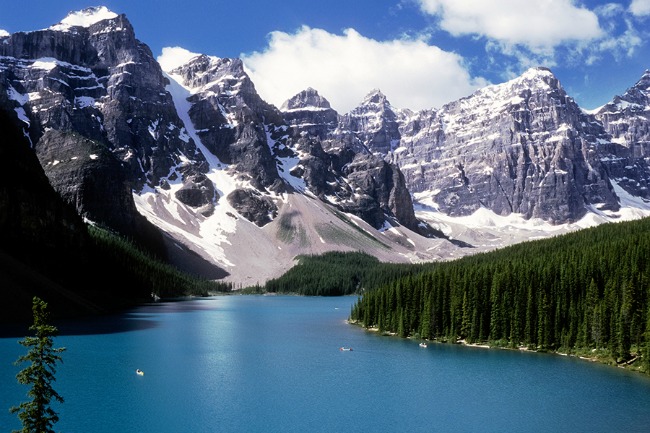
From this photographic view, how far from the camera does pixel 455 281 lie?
10606cm

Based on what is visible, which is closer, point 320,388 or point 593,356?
point 320,388

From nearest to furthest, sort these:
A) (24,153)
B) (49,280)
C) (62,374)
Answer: (62,374), (49,280), (24,153)

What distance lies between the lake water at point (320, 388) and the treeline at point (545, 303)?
5187 millimetres

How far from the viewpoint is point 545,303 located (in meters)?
90.4

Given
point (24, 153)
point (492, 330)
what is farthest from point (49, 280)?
point (492, 330)

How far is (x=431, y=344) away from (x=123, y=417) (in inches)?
2233

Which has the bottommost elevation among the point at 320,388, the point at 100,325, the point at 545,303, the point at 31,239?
the point at 320,388

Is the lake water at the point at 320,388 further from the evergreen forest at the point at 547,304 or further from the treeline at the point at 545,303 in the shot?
the treeline at the point at 545,303

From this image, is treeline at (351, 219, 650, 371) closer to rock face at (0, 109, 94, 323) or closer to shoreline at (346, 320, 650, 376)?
shoreline at (346, 320, 650, 376)

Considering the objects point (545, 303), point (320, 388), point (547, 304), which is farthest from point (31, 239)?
point (547, 304)

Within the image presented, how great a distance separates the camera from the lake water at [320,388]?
171ft

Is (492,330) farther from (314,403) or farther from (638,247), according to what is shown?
(314,403)

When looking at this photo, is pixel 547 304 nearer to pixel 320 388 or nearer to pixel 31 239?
pixel 320 388

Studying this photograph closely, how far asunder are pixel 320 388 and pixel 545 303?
40.8 meters
